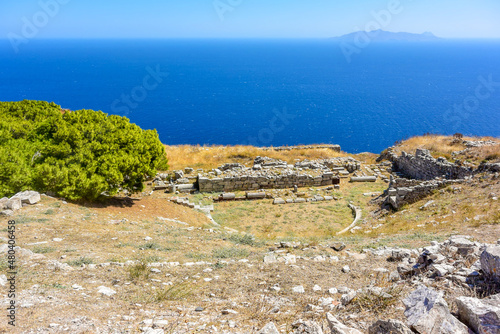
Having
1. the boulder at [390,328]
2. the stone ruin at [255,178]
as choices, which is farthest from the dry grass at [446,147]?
the boulder at [390,328]

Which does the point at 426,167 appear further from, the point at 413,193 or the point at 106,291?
the point at 106,291

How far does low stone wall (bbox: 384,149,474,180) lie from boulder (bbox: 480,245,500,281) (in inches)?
641

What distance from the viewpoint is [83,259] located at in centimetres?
892

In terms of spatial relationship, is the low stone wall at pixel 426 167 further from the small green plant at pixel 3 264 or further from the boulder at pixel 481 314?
the small green plant at pixel 3 264

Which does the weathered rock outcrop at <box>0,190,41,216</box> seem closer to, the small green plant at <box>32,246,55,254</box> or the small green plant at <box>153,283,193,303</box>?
the small green plant at <box>32,246,55,254</box>

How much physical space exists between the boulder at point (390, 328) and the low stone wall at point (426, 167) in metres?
19.1

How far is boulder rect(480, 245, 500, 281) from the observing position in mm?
6309

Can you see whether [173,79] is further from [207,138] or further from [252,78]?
[207,138]

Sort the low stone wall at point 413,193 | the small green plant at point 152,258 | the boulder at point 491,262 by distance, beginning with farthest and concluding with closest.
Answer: the low stone wall at point 413,193 < the small green plant at point 152,258 < the boulder at point 491,262

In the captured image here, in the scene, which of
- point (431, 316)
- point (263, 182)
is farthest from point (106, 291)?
point (263, 182)

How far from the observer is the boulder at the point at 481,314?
4.72m

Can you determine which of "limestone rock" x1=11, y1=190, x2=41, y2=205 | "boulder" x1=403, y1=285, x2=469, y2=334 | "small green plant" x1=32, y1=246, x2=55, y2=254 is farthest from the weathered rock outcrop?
"boulder" x1=403, y1=285, x2=469, y2=334

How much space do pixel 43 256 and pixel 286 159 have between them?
2301 centimetres

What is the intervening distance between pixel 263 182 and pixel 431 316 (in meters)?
19.5
